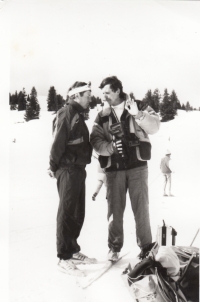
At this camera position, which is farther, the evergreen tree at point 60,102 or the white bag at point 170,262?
the evergreen tree at point 60,102

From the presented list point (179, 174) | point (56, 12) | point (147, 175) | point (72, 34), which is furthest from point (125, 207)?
point (56, 12)

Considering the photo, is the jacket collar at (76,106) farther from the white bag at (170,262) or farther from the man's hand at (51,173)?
the white bag at (170,262)

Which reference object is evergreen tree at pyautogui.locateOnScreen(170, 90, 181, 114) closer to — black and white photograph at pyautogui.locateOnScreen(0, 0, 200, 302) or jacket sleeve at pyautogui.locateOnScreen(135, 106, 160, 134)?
black and white photograph at pyautogui.locateOnScreen(0, 0, 200, 302)

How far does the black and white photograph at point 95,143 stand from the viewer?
183 cm

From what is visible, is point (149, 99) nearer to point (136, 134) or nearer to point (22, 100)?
point (136, 134)

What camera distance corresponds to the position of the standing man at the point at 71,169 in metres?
1.80

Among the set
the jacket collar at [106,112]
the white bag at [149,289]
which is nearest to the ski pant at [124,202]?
the white bag at [149,289]

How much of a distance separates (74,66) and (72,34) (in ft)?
0.58

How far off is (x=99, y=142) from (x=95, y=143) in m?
0.02

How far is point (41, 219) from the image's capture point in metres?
1.88

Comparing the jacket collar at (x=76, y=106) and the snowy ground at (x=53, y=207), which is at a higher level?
the jacket collar at (x=76, y=106)

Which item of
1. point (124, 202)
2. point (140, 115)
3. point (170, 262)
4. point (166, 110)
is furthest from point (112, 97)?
point (170, 262)

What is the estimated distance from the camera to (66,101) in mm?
1849

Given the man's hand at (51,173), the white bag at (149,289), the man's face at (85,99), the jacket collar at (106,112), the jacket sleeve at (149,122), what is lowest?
the white bag at (149,289)
